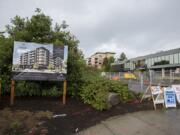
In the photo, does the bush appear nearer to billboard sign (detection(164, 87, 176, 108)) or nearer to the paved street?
the paved street

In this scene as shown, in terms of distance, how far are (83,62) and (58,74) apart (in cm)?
161

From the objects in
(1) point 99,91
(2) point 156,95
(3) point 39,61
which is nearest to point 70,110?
(1) point 99,91

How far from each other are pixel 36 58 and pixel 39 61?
162 millimetres

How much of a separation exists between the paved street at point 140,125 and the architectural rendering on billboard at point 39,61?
111 inches

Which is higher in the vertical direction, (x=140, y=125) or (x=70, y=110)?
(x=70, y=110)

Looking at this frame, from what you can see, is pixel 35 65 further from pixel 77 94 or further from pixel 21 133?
pixel 21 133

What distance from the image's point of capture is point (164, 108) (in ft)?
24.5

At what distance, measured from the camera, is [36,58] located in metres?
7.33

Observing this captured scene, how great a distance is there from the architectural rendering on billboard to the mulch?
97 centimetres

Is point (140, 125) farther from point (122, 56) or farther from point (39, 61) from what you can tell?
point (122, 56)

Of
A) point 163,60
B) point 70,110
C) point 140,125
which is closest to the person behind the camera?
point 140,125

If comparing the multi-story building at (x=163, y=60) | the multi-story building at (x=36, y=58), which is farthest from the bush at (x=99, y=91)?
the multi-story building at (x=163, y=60)

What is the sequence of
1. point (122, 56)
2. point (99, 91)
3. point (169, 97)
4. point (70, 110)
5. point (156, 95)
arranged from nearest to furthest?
point (70, 110), point (99, 91), point (169, 97), point (156, 95), point (122, 56)

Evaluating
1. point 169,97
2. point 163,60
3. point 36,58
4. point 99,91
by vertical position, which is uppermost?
point 163,60
